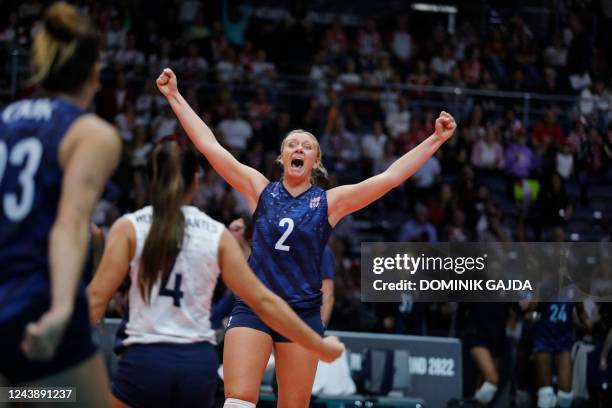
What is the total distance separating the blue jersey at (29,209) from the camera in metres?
3.62

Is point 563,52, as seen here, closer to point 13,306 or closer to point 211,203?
point 211,203

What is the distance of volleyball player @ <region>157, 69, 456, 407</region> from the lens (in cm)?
648

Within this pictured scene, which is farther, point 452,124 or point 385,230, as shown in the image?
point 385,230

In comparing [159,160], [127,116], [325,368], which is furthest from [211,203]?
[159,160]

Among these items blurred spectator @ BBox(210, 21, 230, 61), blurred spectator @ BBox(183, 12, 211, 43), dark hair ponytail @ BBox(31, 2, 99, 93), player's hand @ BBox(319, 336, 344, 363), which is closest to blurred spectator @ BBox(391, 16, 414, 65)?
blurred spectator @ BBox(210, 21, 230, 61)

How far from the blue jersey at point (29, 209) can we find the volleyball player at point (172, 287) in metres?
0.82

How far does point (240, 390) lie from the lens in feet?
20.7

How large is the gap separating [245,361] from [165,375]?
1.98 meters

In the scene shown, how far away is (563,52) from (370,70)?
12.7 ft

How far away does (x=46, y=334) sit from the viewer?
3.37 metres

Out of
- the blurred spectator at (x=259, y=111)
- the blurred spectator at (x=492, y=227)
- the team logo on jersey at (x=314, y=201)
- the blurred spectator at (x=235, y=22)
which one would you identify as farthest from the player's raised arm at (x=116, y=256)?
the blurred spectator at (x=235, y=22)

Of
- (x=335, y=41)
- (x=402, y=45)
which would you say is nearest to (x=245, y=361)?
(x=335, y=41)

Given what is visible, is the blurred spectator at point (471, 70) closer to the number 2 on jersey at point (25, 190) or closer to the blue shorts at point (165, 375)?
the blue shorts at point (165, 375)

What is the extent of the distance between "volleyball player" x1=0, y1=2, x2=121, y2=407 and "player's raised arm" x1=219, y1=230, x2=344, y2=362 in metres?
0.77
